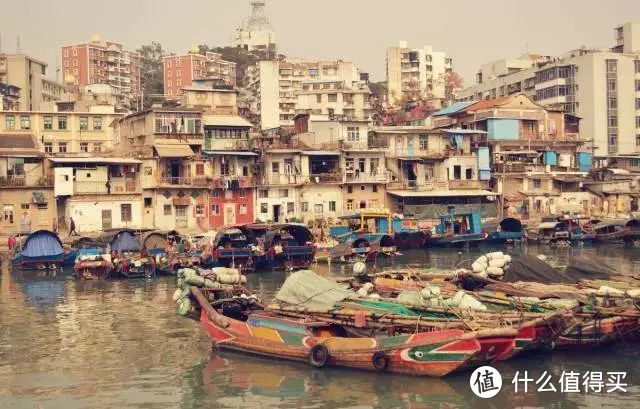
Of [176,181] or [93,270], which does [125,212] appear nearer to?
[176,181]

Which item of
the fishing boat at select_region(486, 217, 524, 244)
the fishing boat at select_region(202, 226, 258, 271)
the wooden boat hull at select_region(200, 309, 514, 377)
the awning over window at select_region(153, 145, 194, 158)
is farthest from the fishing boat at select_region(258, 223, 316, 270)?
the wooden boat hull at select_region(200, 309, 514, 377)

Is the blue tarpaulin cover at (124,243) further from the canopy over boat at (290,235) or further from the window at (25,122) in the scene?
the window at (25,122)

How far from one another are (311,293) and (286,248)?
1898 cm

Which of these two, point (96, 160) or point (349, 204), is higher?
point (96, 160)

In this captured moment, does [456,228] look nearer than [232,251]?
No

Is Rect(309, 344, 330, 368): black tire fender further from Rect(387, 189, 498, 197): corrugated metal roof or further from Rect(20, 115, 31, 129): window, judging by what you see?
Rect(20, 115, 31, 129): window

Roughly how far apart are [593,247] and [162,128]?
28385mm

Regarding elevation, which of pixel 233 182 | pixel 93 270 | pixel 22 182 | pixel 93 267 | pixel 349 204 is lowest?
pixel 93 270

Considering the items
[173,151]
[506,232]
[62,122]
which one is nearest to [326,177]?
[173,151]

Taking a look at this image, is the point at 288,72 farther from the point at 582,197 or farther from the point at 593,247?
the point at 593,247

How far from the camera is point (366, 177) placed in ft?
193

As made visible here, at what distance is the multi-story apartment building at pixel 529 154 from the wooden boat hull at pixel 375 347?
141ft

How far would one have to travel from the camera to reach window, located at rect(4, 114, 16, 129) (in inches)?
2360

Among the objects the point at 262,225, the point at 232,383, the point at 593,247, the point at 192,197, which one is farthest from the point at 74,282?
the point at 593,247
